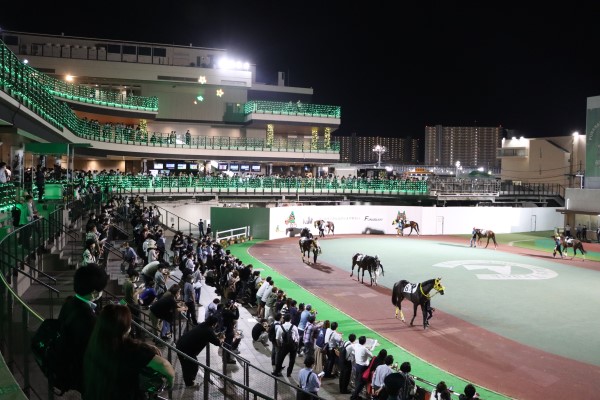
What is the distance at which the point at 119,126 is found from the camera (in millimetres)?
47438

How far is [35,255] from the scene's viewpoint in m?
12.0

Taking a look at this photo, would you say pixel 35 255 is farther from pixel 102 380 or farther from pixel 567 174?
pixel 567 174

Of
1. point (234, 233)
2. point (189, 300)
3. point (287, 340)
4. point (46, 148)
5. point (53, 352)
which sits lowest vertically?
point (234, 233)

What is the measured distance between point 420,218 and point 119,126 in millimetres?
27755

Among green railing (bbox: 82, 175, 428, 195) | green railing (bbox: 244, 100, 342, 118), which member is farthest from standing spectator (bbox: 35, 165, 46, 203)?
green railing (bbox: 244, 100, 342, 118)

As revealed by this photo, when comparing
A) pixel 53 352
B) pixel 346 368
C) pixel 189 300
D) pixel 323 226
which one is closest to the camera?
pixel 53 352

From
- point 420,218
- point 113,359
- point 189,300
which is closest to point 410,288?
point 189,300

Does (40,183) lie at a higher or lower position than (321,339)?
higher

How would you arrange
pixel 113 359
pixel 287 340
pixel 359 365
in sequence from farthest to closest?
pixel 287 340 → pixel 359 365 → pixel 113 359

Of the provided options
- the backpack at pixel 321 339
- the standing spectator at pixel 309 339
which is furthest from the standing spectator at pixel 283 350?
the standing spectator at pixel 309 339

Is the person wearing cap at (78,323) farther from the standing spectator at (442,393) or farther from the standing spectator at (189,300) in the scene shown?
the standing spectator at (189,300)

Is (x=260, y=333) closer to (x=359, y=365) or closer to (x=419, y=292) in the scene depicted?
(x=359, y=365)

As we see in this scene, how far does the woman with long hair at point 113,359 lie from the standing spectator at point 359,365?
7.77m

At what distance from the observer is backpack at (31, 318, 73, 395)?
385 centimetres
